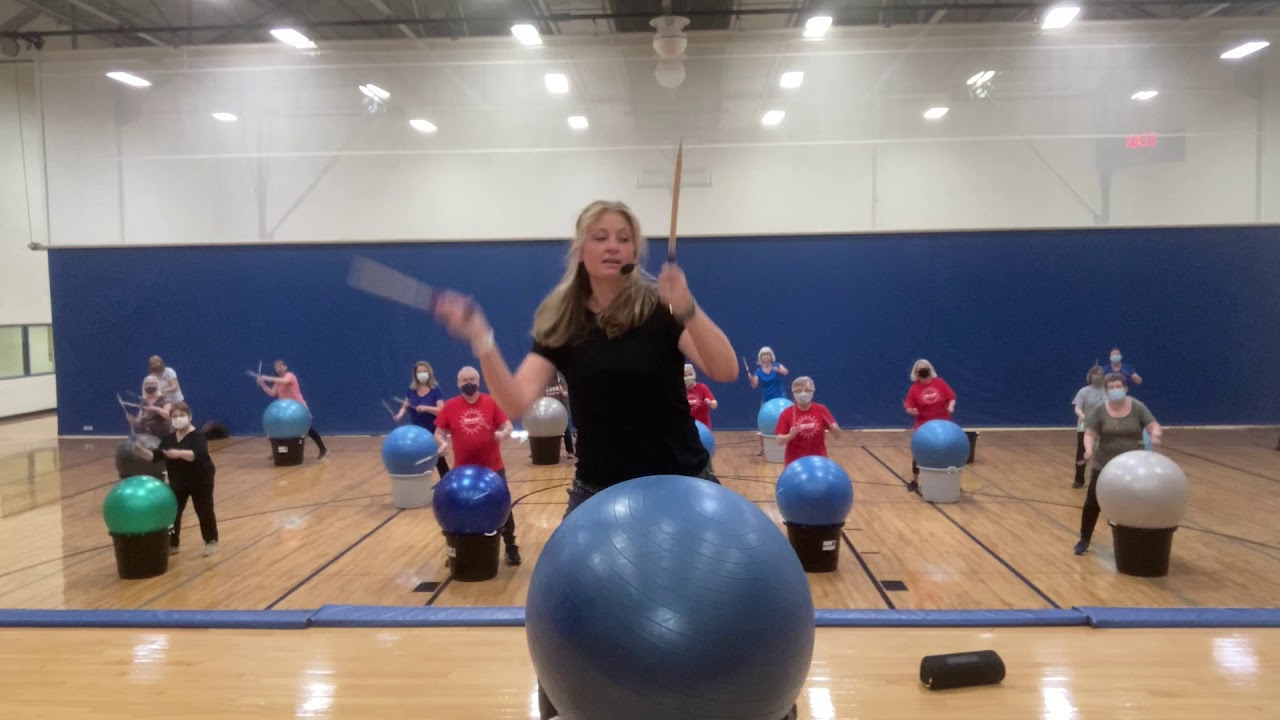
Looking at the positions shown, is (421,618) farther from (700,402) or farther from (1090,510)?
(1090,510)

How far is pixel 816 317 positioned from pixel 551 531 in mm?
8445

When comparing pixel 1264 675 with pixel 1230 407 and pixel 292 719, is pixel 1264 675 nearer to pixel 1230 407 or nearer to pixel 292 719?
pixel 292 719

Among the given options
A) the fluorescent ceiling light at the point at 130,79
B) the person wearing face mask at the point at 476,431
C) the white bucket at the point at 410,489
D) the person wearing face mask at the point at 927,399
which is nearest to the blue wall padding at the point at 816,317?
the fluorescent ceiling light at the point at 130,79

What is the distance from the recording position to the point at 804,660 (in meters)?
2.56

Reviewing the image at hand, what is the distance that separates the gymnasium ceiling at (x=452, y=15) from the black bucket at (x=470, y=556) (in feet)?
33.8

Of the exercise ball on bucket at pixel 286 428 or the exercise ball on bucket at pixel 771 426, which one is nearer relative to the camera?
the exercise ball on bucket at pixel 771 426

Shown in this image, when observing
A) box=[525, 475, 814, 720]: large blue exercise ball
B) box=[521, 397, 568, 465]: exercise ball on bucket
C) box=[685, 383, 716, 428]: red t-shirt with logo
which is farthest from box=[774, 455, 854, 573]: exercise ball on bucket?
box=[521, 397, 568, 465]: exercise ball on bucket

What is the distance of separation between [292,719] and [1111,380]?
298 inches

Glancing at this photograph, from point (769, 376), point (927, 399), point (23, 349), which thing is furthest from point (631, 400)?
point (23, 349)

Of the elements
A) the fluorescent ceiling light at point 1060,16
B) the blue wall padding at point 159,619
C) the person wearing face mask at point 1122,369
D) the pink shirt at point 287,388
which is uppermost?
the fluorescent ceiling light at point 1060,16

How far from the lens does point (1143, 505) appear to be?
6914 millimetres

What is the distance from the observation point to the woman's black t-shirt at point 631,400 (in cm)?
268

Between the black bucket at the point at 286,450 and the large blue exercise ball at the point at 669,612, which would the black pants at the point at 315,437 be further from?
the large blue exercise ball at the point at 669,612

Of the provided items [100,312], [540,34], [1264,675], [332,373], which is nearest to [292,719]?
[1264,675]
